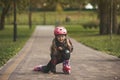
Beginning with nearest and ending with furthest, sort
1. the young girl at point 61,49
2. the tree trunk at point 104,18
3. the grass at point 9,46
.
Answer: the young girl at point 61,49, the grass at point 9,46, the tree trunk at point 104,18

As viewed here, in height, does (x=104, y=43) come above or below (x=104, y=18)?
below

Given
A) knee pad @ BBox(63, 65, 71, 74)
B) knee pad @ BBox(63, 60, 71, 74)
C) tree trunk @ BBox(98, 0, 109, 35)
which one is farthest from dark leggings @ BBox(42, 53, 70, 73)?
tree trunk @ BBox(98, 0, 109, 35)

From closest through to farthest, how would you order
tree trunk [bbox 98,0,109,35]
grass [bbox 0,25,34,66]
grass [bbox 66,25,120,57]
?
grass [bbox 0,25,34,66] < grass [bbox 66,25,120,57] < tree trunk [bbox 98,0,109,35]

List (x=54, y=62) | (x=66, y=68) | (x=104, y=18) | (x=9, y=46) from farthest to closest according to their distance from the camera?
(x=104, y=18), (x=9, y=46), (x=54, y=62), (x=66, y=68)

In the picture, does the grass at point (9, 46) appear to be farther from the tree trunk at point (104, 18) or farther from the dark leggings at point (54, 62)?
the tree trunk at point (104, 18)

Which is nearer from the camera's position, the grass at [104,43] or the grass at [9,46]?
the grass at [9,46]

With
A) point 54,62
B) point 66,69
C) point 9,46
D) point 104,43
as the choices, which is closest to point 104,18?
point 104,43

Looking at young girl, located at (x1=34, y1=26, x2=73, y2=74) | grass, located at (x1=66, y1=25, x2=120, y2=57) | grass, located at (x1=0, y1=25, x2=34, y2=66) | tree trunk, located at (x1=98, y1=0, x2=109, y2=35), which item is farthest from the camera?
tree trunk, located at (x1=98, y1=0, x2=109, y2=35)

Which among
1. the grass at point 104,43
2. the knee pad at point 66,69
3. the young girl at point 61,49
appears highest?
the young girl at point 61,49

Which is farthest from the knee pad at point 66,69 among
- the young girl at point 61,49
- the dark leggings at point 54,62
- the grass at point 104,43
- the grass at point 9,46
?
the grass at point 104,43

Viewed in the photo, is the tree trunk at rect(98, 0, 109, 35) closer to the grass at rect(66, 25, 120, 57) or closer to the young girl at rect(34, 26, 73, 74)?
the grass at rect(66, 25, 120, 57)

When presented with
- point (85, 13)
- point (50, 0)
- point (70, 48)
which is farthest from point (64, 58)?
point (85, 13)

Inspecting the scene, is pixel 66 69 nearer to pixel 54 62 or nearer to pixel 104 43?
pixel 54 62

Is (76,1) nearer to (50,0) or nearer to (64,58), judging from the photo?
(50,0)
